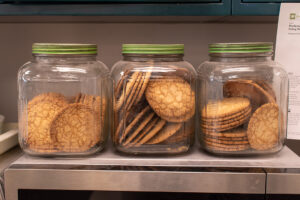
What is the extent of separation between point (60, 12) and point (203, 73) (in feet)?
1.33

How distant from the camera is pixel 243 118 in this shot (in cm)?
85

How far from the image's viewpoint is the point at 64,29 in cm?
124

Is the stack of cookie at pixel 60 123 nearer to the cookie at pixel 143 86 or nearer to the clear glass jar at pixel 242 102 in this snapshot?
the cookie at pixel 143 86

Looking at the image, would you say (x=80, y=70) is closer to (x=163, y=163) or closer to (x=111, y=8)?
(x=111, y=8)

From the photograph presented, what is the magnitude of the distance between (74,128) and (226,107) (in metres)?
0.37

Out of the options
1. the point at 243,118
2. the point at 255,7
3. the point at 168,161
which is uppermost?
the point at 255,7

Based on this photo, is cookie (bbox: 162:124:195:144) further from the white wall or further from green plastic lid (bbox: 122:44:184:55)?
the white wall

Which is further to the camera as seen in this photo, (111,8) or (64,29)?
(64,29)

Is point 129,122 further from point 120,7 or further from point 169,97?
point 120,7

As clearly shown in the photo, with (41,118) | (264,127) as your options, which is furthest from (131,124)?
(264,127)

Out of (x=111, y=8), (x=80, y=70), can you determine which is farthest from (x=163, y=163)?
(x=111, y=8)

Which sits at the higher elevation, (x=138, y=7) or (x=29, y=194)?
(x=138, y=7)

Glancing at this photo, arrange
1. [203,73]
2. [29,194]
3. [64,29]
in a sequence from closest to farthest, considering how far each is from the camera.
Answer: [29,194] < [203,73] < [64,29]

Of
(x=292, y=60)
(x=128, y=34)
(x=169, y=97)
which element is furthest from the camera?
(x=128, y=34)
